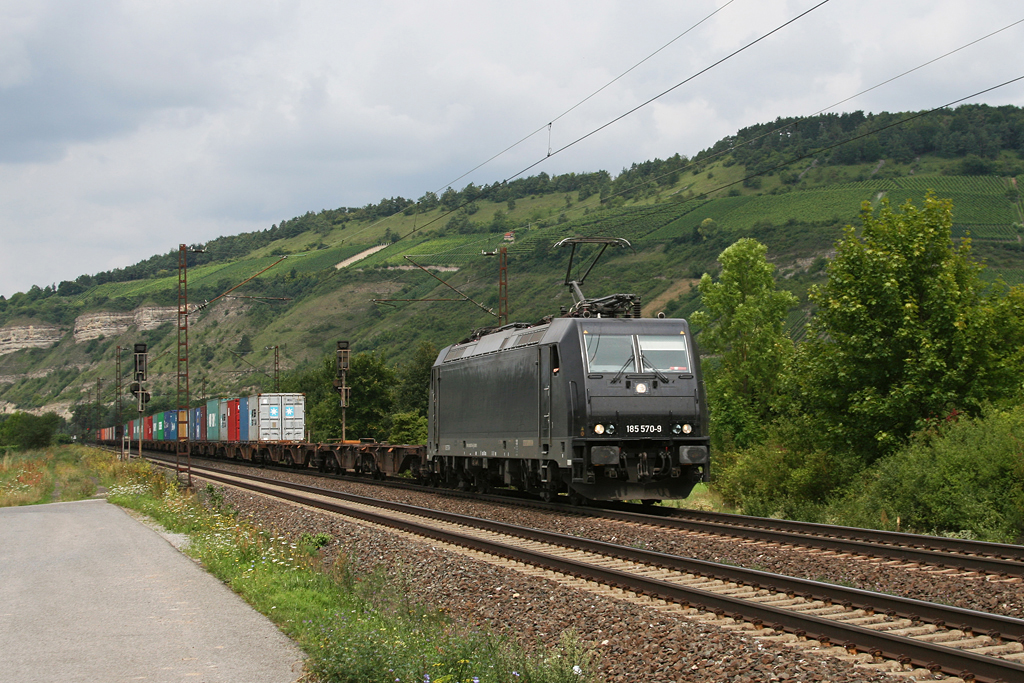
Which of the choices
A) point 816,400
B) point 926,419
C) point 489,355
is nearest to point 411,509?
point 489,355

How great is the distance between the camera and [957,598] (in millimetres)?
9242

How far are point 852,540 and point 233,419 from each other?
4702cm

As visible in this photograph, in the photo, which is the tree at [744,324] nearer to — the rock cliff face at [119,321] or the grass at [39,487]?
the grass at [39,487]

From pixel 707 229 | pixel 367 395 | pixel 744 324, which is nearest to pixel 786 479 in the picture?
pixel 744 324

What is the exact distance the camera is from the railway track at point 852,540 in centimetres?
1080

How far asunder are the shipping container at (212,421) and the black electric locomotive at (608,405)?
43542mm

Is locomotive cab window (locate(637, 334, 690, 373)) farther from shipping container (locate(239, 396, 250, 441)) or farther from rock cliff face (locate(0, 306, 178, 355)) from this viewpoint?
rock cliff face (locate(0, 306, 178, 355))

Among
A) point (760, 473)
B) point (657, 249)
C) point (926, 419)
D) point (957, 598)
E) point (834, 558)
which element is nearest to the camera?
point (957, 598)

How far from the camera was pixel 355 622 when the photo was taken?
847 cm

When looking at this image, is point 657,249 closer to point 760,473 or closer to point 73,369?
point 760,473

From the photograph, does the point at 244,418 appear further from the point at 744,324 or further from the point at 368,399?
the point at 744,324

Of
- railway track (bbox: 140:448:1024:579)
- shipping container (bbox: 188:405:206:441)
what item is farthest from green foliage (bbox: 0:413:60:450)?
railway track (bbox: 140:448:1024:579)

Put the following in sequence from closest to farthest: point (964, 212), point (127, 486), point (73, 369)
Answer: point (127, 486) < point (964, 212) < point (73, 369)

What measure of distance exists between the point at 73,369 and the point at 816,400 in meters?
193
